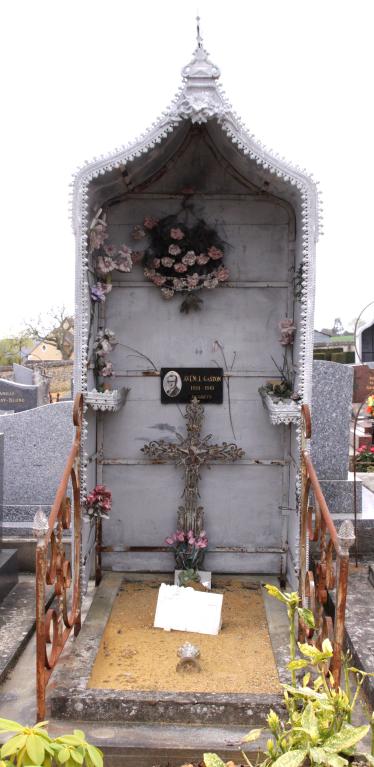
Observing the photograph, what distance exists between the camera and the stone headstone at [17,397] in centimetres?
1320

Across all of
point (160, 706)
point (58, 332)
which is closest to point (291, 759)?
point (160, 706)

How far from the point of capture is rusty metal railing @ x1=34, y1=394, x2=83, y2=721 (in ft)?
11.3

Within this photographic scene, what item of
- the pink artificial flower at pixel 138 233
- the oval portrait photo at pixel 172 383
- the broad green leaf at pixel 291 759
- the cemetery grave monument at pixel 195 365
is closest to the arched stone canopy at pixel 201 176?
the cemetery grave monument at pixel 195 365

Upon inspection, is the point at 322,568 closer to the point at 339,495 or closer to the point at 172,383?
the point at 172,383

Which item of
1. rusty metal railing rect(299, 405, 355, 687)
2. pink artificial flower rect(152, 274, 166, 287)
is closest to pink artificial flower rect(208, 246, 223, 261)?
pink artificial flower rect(152, 274, 166, 287)

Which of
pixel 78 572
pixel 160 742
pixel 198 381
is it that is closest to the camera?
pixel 160 742

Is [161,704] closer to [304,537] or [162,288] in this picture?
[304,537]

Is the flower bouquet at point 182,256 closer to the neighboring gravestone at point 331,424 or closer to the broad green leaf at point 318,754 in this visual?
the neighboring gravestone at point 331,424

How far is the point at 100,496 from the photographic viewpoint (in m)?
4.72

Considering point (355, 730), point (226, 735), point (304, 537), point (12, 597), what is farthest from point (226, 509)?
point (355, 730)

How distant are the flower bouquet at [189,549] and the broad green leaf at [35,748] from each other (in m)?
3.28

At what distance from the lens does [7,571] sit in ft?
16.8

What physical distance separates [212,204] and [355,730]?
4.09 meters

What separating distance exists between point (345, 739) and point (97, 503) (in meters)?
2.99
